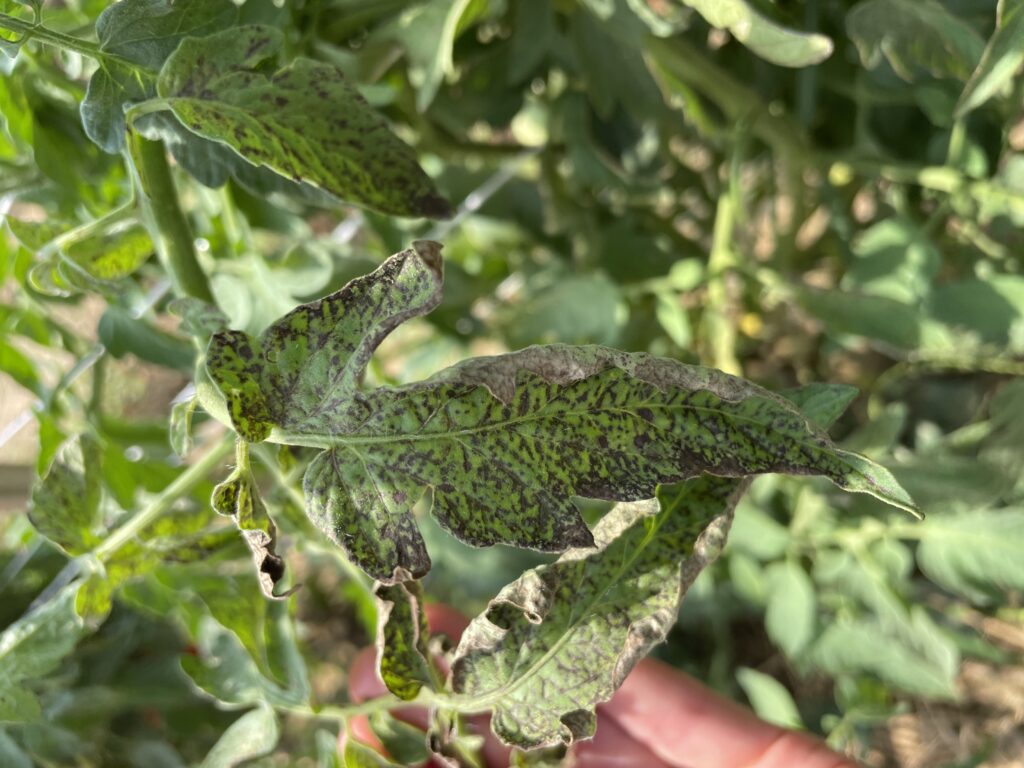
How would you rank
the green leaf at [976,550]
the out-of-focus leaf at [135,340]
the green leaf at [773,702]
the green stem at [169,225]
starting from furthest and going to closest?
the green leaf at [773,702]
the green leaf at [976,550]
the out-of-focus leaf at [135,340]
the green stem at [169,225]

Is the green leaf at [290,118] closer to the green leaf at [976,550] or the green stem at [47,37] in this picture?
the green stem at [47,37]

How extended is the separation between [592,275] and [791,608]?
1.18 feet

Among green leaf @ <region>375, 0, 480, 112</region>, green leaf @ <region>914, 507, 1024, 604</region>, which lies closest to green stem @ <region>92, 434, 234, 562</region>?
green leaf @ <region>375, 0, 480, 112</region>

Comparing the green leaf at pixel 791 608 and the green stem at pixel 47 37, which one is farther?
the green leaf at pixel 791 608

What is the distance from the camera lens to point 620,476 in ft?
1.23

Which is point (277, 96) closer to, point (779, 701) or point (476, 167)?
point (476, 167)

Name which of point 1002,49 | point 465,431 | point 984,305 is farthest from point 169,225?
point 984,305

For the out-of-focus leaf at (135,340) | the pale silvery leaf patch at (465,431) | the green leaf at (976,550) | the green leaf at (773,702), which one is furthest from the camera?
the green leaf at (773,702)

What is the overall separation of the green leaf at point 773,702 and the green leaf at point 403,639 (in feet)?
1.65

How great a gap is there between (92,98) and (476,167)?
1.70 feet

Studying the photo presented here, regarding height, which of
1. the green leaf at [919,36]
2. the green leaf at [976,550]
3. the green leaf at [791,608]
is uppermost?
the green leaf at [919,36]

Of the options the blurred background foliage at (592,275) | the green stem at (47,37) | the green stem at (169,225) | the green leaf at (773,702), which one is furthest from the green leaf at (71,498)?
the green leaf at (773,702)

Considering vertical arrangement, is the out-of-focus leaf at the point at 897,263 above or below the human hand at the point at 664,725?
above

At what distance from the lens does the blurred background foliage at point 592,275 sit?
0.55m
